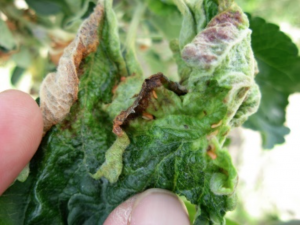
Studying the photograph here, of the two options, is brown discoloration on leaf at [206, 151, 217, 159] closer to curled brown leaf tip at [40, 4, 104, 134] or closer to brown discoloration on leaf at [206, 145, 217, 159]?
brown discoloration on leaf at [206, 145, 217, 159]

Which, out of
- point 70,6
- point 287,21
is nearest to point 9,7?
point 70,6

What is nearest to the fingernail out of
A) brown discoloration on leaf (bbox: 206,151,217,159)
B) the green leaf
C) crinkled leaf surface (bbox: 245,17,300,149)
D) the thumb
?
the thumb

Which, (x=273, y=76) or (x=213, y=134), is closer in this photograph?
(x=213, y=134)

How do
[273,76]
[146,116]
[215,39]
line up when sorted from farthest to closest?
[273,76]
[146,116]
[215,39]

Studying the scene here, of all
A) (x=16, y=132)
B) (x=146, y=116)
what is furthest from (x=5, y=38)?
(x=146, y=116)

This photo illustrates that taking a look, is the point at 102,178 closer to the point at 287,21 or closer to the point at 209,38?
the point at 209,38

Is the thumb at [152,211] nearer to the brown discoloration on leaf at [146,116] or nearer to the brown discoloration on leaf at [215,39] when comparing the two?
the brown discoloration on leaf at [146,116]

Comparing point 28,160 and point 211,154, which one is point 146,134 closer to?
point 211,154
